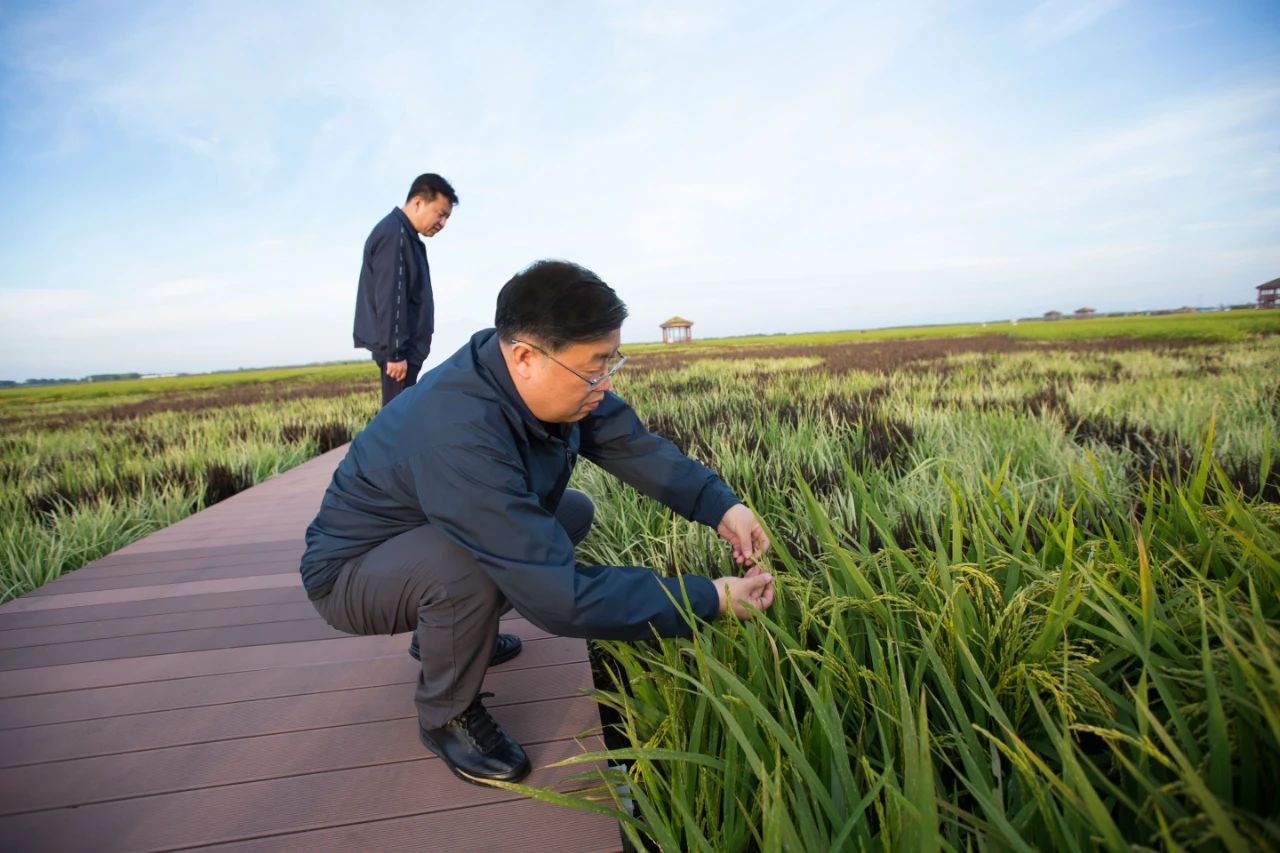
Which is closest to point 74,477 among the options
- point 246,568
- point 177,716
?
point 246,568

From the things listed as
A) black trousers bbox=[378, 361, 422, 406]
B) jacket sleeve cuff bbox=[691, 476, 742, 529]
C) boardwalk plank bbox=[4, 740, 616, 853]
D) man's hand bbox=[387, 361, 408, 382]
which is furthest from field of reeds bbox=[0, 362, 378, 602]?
jacket sleeve cuff bbox=[691, 476, 742, 529]

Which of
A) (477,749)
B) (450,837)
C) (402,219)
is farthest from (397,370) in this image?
(450,837)

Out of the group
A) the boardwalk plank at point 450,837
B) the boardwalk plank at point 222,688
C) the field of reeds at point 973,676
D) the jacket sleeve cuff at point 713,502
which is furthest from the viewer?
the jacket sleeve cuff at point 713,502

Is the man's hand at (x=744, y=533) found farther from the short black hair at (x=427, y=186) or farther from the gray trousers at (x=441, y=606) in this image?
the short black hair at (x=427, y=186)

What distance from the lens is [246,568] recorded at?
2.75 m

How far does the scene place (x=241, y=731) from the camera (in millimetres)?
1492

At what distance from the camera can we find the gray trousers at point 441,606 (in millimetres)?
1362

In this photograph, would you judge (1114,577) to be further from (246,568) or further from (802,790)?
(246,568)

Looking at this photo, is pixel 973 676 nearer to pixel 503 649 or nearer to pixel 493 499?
pixel 493 499

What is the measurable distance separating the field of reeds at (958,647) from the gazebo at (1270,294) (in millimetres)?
59091

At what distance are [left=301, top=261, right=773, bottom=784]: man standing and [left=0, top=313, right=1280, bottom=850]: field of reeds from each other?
0.76 ft

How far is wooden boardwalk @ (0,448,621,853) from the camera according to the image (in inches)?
46.5

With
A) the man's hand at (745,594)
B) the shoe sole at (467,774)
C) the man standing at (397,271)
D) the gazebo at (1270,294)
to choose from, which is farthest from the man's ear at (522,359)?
the gazebo at (1270,294)

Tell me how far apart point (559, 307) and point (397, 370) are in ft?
10.3
